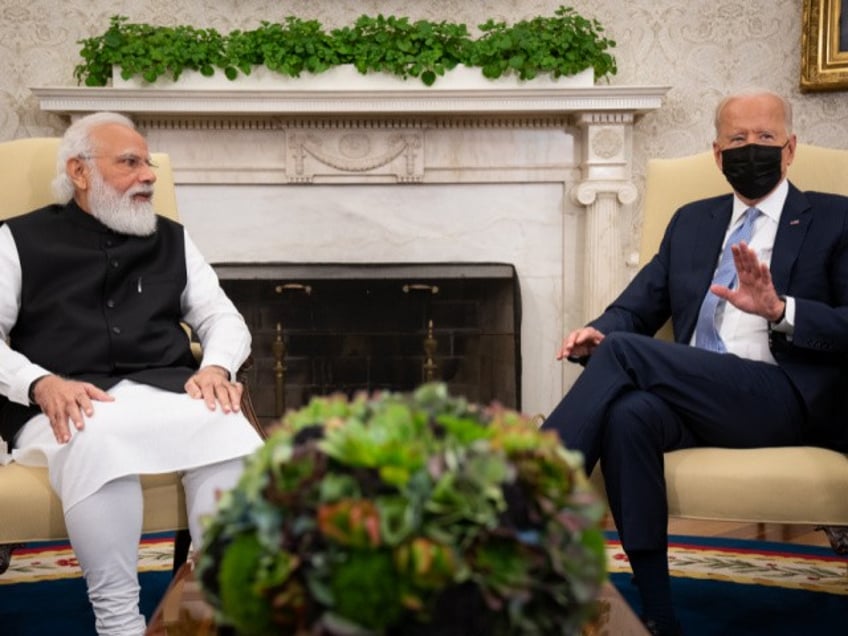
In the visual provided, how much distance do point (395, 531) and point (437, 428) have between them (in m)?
0.15

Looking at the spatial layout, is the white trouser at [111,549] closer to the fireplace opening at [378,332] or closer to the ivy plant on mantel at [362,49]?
the fireplace opening at [378,332]

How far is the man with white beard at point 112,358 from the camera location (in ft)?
6.56

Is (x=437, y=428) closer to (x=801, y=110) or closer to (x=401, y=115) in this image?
(x=401, y=115)

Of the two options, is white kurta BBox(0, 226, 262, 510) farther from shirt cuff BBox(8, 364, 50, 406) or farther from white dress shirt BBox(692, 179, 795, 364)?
white dress shirt BBox(692, 179, 795, 364)

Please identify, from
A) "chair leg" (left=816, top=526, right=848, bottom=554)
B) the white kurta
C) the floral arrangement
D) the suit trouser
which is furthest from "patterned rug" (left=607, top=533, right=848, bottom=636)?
the floral arrangement

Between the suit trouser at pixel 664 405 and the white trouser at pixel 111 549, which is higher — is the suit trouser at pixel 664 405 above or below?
above

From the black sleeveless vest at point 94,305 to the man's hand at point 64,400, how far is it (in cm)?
16

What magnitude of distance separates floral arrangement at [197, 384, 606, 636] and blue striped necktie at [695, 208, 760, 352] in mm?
1621

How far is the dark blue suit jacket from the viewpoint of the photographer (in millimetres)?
2203

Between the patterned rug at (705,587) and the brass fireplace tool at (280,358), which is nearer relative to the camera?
the patterned rug at (705,587)

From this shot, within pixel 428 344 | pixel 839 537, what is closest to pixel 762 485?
pixel 839 537

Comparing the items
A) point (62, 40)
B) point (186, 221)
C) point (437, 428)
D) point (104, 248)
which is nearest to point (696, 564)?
point (104, 248)

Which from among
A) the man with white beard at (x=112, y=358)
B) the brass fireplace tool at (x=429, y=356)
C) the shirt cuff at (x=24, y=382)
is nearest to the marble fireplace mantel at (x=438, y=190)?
the brass fireplace tool at (x=429, y=356)

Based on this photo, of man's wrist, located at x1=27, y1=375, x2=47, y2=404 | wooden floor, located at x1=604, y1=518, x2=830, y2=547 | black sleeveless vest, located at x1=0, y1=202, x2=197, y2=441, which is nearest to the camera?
man's wrist, located at x1=27, y1=375, x2=47, y2=404
